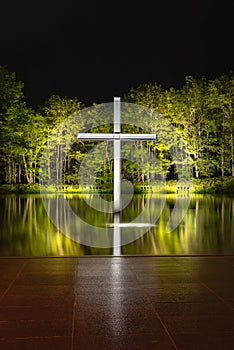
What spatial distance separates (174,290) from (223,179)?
30.5 metres

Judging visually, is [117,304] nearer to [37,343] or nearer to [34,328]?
[34,328]

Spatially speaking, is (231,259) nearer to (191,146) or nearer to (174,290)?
(174,290)

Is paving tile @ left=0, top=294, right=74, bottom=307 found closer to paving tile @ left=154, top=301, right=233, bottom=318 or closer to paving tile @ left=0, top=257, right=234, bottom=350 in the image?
paving tile @ left=0, top=257, right=234, bottom=350

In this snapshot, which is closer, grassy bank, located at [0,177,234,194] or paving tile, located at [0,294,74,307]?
paving tile, located at [0,294,74,307]

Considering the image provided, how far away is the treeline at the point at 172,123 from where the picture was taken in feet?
116

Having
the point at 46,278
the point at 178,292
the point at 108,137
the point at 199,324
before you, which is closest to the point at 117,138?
the point at 108,137

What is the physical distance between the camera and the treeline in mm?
35281

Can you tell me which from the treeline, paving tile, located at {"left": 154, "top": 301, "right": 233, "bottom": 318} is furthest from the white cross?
the treeline

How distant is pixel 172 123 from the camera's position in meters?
37.1

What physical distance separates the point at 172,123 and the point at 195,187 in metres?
5.49

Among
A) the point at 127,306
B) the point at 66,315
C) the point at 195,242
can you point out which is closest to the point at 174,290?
the point at 127,306

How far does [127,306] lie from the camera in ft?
15.0

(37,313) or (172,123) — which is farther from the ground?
(172,123)

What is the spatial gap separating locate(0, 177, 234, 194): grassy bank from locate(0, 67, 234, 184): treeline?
3.74 feet
